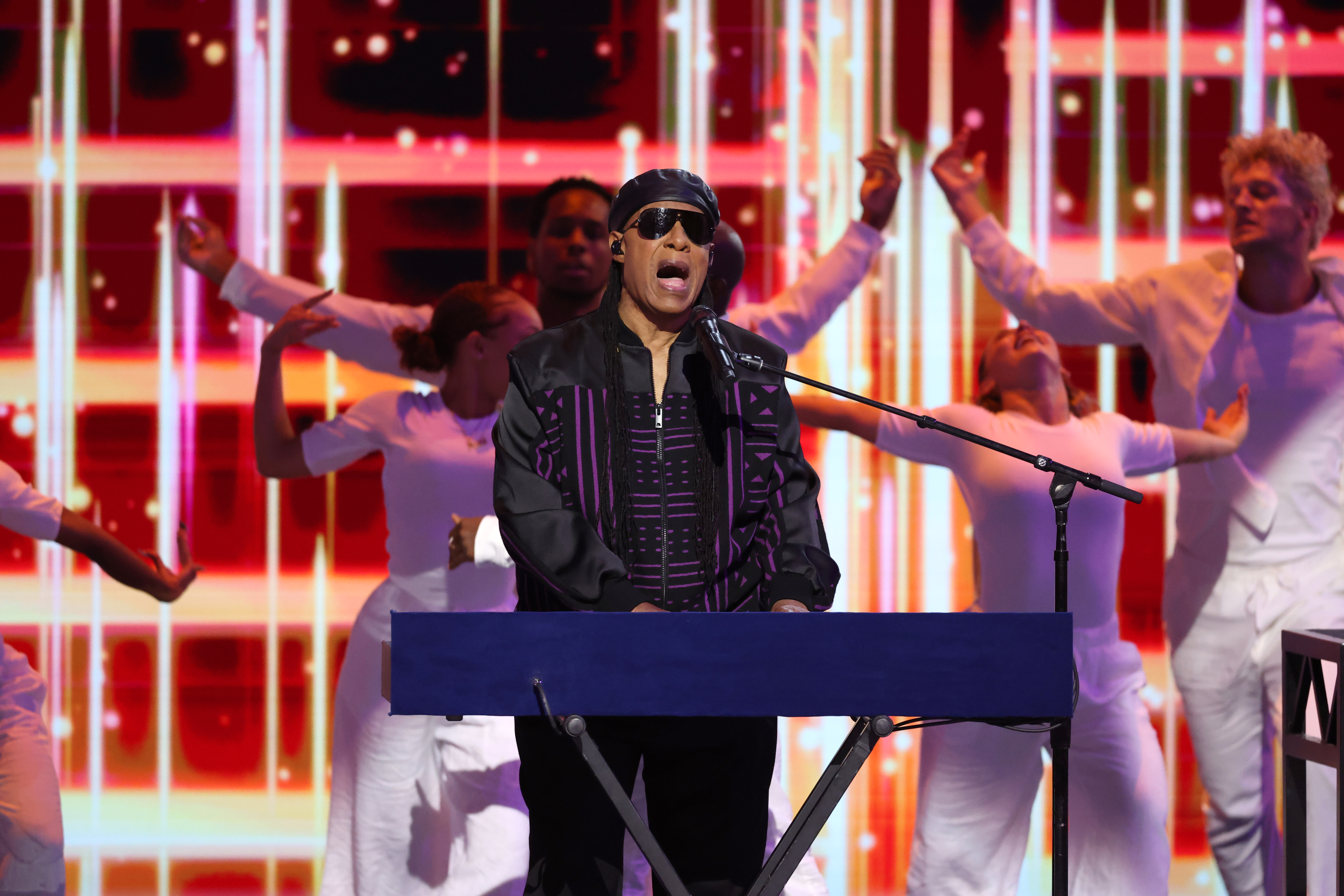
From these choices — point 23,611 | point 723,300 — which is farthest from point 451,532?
point 23,611

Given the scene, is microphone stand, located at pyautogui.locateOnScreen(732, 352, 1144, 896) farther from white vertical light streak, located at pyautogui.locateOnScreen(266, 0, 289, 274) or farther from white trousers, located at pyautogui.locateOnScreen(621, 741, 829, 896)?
white vertical light streak, located at pyautogui.locateOnScreen(266, 0, 289, 274)

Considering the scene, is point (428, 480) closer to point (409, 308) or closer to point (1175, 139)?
point (409, 308)

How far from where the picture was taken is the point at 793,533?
7.91 feet

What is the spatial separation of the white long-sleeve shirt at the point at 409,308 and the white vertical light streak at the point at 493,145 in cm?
33

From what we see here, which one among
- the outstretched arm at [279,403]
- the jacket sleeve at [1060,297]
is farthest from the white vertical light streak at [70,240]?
the jacket sleeve at [1060,297]

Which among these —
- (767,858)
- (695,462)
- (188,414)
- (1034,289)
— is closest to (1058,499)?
(695,462)

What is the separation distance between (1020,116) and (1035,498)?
158 cm

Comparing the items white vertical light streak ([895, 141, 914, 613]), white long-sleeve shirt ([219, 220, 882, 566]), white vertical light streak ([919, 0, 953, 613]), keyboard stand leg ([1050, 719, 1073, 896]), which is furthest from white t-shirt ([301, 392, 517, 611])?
keyboard stand leg ([1050, 719, 1073, 896])

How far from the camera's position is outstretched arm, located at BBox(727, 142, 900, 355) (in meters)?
4.21

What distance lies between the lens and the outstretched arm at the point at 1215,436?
4.10m

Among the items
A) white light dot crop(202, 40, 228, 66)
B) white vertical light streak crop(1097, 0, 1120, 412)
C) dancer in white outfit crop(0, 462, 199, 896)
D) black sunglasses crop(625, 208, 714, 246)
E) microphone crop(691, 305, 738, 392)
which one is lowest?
dancer in white outfit crop(0, 462, 199, 896)

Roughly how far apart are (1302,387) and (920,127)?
1550 mm

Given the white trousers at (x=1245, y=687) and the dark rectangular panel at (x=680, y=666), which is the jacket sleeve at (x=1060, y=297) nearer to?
the white trousers at (x=1245, y=687)

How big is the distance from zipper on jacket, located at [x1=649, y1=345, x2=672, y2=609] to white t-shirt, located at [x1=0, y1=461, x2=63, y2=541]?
93.6 inches
